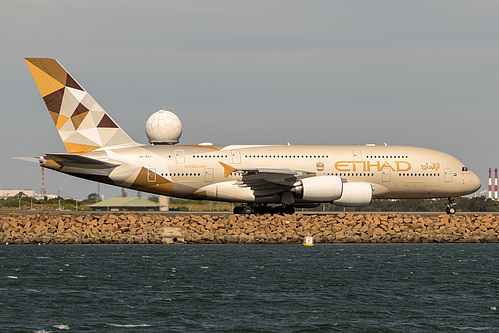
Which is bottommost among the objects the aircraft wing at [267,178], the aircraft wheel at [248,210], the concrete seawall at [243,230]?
the concrete seawall at [243,230]

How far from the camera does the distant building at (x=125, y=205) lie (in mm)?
66812

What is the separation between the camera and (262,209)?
5366 centimetres

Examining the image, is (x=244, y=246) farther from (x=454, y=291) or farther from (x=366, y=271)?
(x=454, y=291)

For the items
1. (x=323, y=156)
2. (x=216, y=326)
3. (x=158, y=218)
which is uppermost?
(x=323, y=156)

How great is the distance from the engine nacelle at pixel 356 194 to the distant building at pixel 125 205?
810 inches

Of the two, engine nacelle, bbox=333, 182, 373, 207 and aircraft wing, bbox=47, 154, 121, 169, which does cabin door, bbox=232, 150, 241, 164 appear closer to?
engine nacelle, bbox=333, 182, 373, 207

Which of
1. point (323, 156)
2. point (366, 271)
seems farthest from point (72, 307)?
point (323, 156)

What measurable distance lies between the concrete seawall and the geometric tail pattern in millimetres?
5895

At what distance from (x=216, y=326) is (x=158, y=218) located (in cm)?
2717

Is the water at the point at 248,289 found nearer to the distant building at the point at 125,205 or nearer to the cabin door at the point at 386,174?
the cabin door at the point at 386,174

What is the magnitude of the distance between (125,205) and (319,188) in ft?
77.7

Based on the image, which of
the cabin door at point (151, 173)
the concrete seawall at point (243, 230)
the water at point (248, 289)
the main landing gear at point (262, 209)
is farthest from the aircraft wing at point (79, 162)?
the main landing gear at point (262, 209)

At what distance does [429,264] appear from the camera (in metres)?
36.4

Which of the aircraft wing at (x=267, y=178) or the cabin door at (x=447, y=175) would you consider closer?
the aircraft wing at (x=267, y=178)
